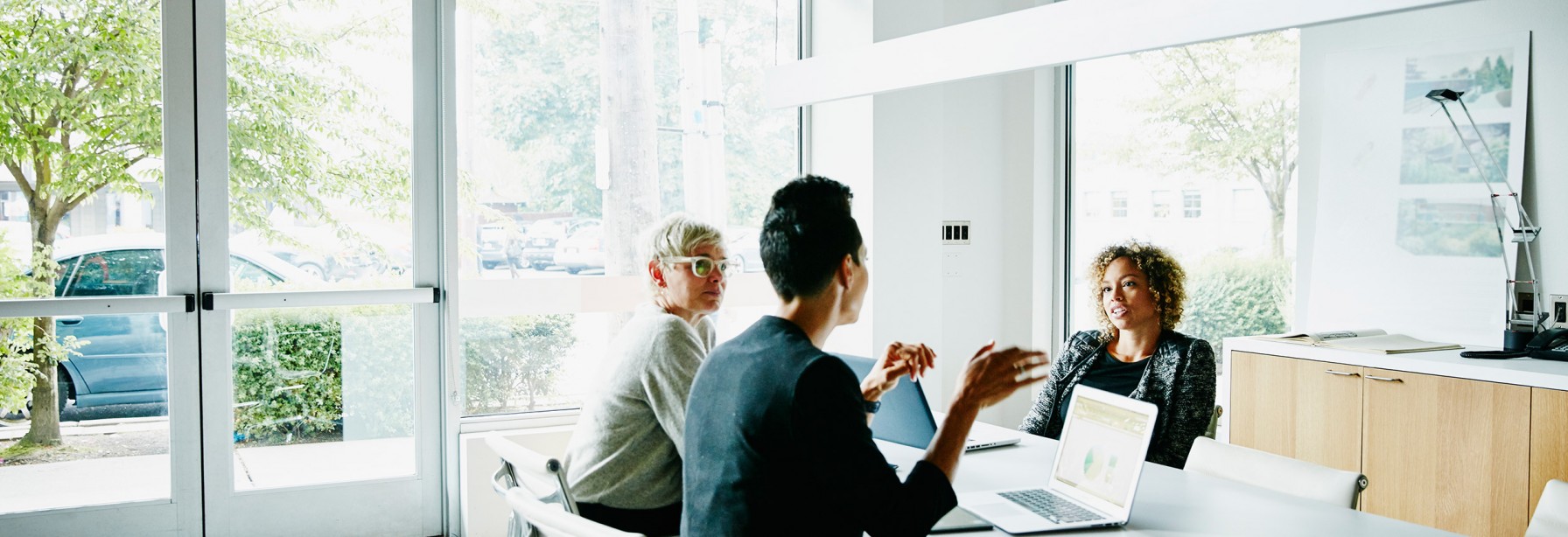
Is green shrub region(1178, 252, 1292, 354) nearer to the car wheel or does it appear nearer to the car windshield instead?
the car windshield

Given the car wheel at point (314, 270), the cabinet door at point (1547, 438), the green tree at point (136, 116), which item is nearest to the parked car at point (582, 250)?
the green tree at point (136, 116)

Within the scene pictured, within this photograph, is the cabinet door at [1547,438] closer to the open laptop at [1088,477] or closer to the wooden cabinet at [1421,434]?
the wooden cabinet at [1421,434]

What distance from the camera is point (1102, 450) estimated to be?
232 cm

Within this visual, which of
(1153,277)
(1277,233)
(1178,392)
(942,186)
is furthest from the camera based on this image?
(942,186)

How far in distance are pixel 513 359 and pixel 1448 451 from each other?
3.34 meters

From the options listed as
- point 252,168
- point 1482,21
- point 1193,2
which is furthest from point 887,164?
point 1193,2

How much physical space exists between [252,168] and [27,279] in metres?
0.82

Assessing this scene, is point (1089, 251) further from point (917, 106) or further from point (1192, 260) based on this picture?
point (917, 106)

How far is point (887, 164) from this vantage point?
473cm

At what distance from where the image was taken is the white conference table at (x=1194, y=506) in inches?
84.8

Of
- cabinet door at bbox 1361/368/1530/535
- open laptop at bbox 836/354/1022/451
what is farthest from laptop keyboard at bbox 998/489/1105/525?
cabinet door at bbox 1361/368/1530/535

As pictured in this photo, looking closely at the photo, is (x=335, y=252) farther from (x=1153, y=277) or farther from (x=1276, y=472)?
(x=1276, y=472)

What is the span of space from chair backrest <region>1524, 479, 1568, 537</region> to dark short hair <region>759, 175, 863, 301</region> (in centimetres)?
150

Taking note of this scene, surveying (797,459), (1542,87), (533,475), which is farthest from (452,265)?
(1542,87)
